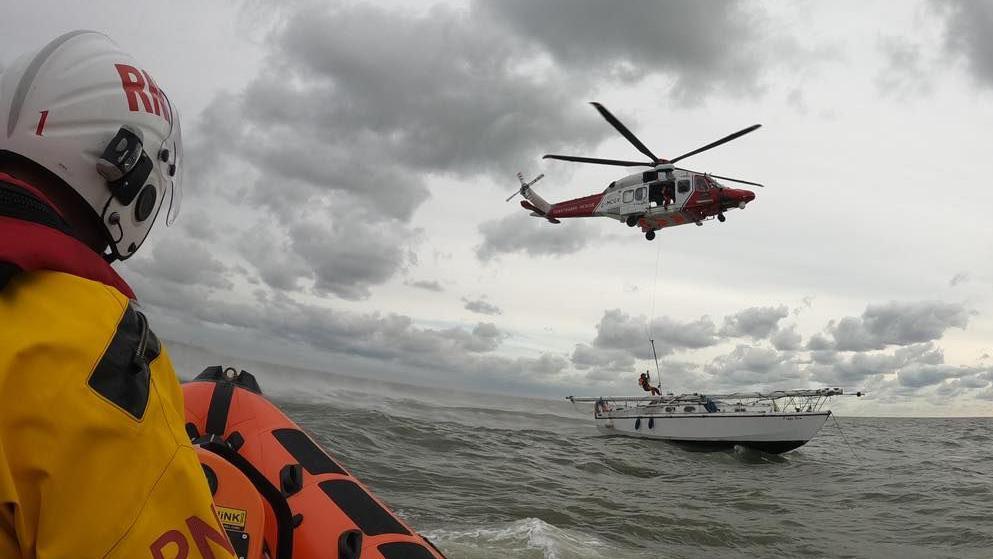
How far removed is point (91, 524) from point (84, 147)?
0.96m

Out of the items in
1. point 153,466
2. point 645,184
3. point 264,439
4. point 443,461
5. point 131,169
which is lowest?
point 443,461

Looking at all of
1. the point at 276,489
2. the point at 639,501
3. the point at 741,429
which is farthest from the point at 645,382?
the point at 276,489

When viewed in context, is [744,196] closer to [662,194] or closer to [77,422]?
[662,194]

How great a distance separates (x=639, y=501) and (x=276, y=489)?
984 centimetres

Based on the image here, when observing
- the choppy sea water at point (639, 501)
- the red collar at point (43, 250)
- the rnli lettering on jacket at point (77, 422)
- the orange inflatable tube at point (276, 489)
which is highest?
the red collar at point (43, 250)

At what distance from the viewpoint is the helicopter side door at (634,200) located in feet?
63.5

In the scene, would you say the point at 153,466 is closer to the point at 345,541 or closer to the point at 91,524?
the point at 91,524

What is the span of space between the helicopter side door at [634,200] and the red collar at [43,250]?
19235 mm

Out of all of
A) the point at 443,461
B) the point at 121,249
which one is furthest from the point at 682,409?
the point at 121,249

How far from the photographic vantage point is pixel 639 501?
10992 millimetres

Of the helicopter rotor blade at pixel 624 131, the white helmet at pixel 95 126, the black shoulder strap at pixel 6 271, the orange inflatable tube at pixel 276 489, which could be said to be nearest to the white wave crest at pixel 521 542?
the orange inflatable tube at pixel 276 489

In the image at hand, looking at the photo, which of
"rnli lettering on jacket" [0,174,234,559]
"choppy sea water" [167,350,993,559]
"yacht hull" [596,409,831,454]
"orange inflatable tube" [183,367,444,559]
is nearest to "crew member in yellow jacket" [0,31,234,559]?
"rnli lettering on jacket" [0,174,234,559]

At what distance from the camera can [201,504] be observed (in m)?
1.17

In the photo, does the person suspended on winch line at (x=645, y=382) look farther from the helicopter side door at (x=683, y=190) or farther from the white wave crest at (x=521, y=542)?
the white wave crest at (x=521, y=542)
